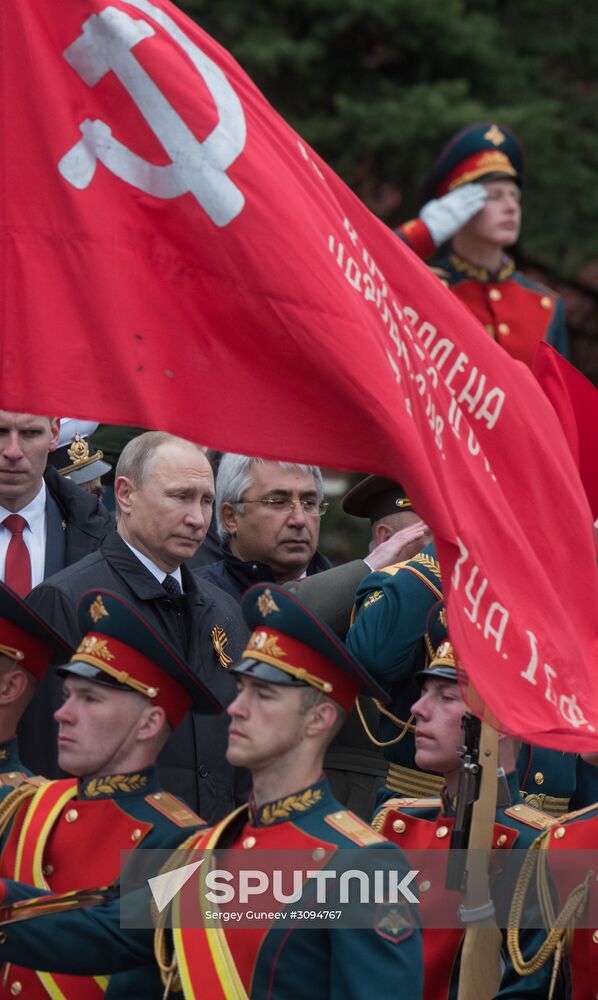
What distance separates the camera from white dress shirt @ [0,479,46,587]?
7.36m

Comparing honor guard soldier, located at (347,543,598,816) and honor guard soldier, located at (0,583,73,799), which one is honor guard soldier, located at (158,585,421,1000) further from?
honor guard soldier, located at (347,543,598,816)

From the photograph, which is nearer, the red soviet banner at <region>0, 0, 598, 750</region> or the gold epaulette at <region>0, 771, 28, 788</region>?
the red soviet banner at <region>0, 0, 598, 750</region>

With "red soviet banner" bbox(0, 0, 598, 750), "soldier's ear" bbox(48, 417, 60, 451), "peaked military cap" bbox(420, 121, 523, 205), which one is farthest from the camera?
"peaked military cap" bbox(420, 121, 523, 205)

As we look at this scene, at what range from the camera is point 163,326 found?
5543mm

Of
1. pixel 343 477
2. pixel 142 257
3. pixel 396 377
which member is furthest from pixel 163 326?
pixel 343 477

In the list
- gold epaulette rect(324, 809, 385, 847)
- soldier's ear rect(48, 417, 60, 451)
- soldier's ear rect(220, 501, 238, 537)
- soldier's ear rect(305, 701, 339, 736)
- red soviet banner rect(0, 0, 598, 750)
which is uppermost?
red soviet banner rect(0, 0, 598, 750)

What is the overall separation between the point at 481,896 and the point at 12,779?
1450 millimetres

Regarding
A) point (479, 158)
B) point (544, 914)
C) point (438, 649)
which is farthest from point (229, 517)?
point (479, 158)

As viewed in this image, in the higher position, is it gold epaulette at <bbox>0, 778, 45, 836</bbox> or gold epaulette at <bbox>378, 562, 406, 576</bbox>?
gold epaulette at <bbox>378, 562, 406, 576</bbox>

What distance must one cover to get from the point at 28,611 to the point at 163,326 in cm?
109

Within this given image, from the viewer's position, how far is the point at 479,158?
1023 cm

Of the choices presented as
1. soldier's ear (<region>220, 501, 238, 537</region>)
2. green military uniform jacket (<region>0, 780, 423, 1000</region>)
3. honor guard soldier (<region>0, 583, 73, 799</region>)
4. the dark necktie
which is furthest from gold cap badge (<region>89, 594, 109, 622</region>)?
soldier's ear (<region>220, 501, 238, 537</region>)

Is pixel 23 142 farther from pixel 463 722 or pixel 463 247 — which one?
pixel 463 247

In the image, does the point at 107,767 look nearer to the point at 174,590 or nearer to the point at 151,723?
the point at 151,723
